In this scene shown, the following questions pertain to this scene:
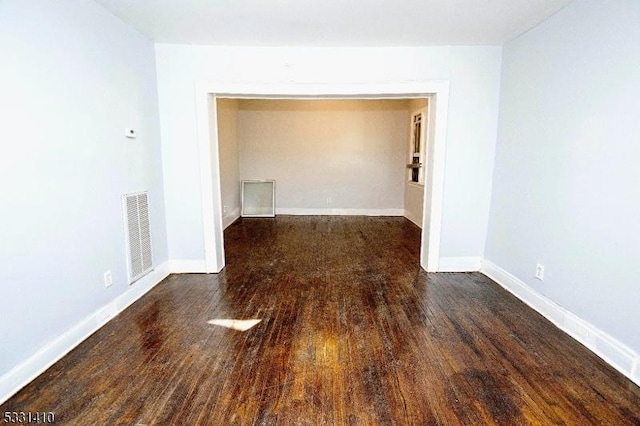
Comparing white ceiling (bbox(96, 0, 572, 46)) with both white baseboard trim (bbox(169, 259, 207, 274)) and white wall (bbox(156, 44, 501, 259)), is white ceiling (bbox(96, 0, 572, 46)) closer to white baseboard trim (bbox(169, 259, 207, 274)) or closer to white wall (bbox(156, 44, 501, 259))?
white wall (bbox(156, 44, 501, 259))

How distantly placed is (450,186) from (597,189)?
4.64ft

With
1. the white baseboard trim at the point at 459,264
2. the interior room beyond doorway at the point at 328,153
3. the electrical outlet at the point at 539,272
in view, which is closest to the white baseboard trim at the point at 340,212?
the interior room beyond doorway at the point at 328,153

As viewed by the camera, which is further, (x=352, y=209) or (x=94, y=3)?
(x=352, y=209)

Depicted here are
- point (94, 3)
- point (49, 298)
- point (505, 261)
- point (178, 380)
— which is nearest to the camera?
point (178, 380)

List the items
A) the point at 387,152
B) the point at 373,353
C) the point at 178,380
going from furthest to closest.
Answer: the point at 387,152 → the point at 373,353 → the point at 178,380

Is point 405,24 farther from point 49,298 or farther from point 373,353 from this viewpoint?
point 49,298

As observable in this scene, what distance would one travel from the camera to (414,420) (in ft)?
A: 5.26

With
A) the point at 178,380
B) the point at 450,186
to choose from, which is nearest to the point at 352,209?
the point at 450,186

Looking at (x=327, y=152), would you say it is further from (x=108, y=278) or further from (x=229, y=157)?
(x=108, y=278)

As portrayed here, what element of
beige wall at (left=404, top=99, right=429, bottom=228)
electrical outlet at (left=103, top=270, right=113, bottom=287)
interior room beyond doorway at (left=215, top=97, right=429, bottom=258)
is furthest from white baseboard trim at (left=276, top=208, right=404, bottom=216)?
electrical outlet at (left=103, top=270, right=113, bottom=287)

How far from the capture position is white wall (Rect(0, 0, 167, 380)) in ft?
5.82

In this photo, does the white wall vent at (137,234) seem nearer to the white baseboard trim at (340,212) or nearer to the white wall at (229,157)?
the white wall at (229,157)

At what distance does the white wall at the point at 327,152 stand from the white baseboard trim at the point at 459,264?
3.46 m

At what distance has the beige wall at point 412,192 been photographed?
19.7 ft
